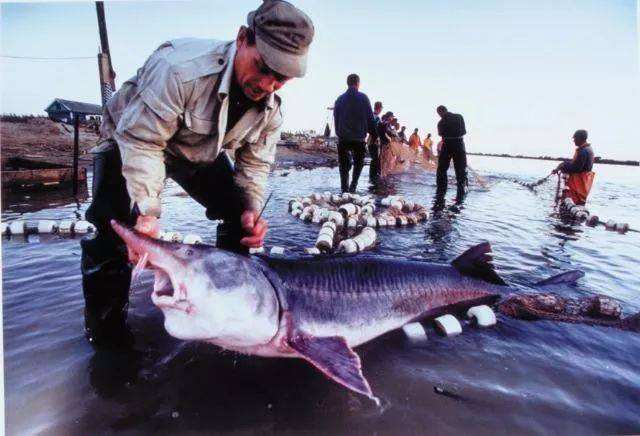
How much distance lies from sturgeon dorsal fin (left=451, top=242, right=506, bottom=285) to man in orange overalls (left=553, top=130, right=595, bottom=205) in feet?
25.7

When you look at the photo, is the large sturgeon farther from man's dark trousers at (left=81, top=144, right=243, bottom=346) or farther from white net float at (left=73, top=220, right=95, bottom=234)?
white net float at (left=73, top=220, right=95, bottom=234)

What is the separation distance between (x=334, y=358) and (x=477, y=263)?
1.92 metres

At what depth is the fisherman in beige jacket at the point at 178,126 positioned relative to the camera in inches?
83.1

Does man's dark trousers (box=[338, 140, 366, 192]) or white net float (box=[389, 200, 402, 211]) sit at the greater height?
man's dark trousers (box=[338, 140, 366, 192])

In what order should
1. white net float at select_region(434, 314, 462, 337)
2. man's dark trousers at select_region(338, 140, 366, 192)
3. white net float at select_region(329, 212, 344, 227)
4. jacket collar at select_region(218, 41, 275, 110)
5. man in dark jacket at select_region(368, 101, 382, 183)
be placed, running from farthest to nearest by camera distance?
1. man in dark jacket at select_region(368, 101, 382, 183)
2. man's dark trousers at select_region(338, 140, 366, 192)
3. white net float at select_region(329, 212, 344, 227)
4. white net float at select_region(434, 314, 462, 337)
5. jacket collar at select_region(218, 41, 275, 110)

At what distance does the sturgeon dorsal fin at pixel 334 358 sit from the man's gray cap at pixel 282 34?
1583 mm

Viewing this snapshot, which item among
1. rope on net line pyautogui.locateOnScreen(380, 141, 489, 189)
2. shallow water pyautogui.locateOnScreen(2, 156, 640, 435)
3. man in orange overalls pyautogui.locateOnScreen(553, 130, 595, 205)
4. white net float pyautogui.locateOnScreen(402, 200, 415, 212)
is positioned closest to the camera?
shallow water pyautogui.locateOnScreen(2, 156, 640, 435)

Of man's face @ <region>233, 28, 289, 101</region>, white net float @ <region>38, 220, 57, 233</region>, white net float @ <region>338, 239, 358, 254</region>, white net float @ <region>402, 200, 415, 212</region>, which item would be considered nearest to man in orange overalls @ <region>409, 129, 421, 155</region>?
white net float @ <region>402, 200, 415, 212</region>

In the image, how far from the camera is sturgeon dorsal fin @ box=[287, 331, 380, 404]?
1.87 meters

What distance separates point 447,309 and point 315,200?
17.1ft

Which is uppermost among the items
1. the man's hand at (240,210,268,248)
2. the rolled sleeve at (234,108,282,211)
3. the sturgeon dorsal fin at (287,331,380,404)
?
the rolled sleeve at (234,108,282,211)

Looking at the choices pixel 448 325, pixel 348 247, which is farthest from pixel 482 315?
pixel 348 247

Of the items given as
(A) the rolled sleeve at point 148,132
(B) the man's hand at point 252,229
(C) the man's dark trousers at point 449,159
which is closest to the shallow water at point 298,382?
(B) the man's hand at point 252,229

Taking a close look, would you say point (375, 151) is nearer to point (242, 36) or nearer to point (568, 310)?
point (568, 310)
